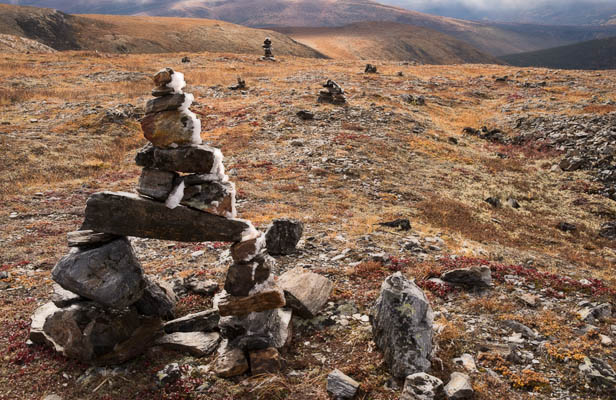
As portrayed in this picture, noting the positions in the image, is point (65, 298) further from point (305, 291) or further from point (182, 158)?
point (305, 291)

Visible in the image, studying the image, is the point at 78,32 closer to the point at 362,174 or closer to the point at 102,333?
the point at 362,174

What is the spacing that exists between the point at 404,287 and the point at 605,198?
26.2m

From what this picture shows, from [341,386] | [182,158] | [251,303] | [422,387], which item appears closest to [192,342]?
[251,303]

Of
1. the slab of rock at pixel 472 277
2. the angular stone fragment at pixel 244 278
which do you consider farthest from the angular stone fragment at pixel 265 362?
the slab of rock at pixel 472 277

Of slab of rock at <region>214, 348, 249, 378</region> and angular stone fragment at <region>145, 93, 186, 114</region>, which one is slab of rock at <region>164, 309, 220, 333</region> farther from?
angular stone fragment at <region>145, 93, 186, 114</region>

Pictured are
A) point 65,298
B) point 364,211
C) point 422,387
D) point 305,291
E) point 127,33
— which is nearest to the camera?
point 422,387

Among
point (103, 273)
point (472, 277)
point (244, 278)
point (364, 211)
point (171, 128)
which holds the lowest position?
point (364, 211)

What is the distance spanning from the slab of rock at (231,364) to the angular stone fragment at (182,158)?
14.7 ft

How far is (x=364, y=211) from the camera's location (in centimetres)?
2052

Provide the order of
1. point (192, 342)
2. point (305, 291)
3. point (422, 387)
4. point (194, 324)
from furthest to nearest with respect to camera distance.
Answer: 1. point (305, 291)
2. point (194, 324)
3. point (192, 342)
4. point (422, 387)

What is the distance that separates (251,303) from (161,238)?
274 cm

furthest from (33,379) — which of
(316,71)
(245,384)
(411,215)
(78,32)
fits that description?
(78,32)

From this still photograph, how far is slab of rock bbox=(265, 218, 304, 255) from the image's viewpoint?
15.0 meters

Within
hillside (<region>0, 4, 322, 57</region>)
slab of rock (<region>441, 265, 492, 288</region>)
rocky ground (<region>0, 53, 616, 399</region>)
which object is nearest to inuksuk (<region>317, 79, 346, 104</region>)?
rocky ground (<region>0, 53, 616, 399</region>)
